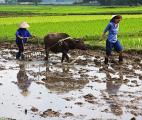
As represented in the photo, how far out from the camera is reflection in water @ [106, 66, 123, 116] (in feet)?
24.4

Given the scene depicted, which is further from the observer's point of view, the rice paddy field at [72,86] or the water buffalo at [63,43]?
the water buffalo at [63,43]

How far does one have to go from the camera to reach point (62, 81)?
999 cm

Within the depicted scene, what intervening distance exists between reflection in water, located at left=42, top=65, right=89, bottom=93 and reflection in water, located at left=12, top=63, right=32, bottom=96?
43 centimetres

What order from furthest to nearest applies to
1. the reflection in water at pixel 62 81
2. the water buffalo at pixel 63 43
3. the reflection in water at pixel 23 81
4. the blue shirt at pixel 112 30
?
1. the water buffalo at pixel 63 43
2. the blue shirt at pixel 112 30
3. the reflection in water at pixel 62 81
4. the reflection in water at pixel 23 81

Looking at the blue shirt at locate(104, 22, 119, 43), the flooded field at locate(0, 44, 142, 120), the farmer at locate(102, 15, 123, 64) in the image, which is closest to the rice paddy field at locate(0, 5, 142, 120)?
the flooded field at locate(0, 44, 142, 120)

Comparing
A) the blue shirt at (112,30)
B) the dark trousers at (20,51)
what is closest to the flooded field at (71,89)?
the dark trousers at (20,51)

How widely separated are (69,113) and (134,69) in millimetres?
4734

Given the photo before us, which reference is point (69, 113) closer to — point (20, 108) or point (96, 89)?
point (20, 108)

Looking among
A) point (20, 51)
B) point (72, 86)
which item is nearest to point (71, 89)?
point (72, 86)

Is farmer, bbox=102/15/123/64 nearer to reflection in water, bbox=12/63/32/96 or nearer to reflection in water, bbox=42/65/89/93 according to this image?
reflection in water, bbox=42/65/89/93

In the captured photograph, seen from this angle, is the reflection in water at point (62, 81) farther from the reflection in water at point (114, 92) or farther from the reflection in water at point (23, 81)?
the reflection in water at point (114, 92)

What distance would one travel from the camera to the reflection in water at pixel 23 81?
9035 millimetres

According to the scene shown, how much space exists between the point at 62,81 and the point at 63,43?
2.84 m

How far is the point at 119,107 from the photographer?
24.8ft
